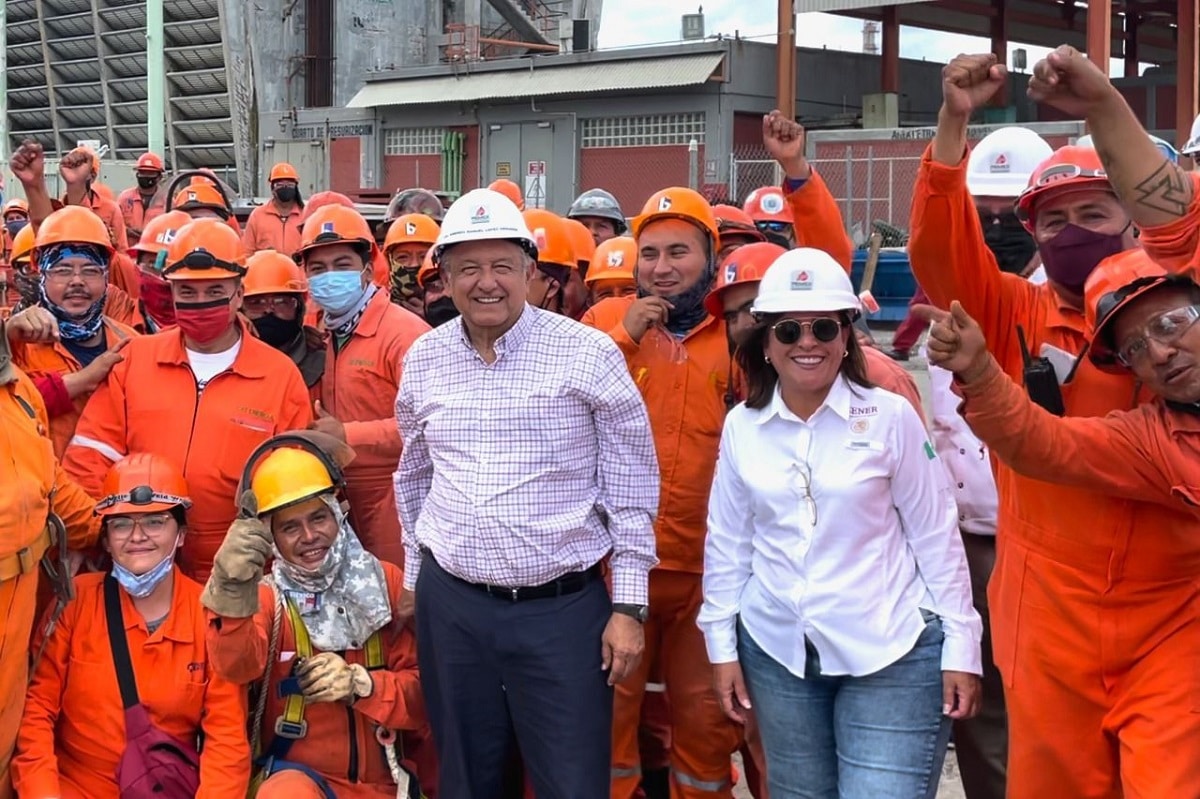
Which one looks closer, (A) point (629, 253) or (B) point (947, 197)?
(B) point (947, 197)

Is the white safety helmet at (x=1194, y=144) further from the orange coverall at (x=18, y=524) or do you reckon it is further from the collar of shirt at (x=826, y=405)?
the orange coverall at (x=18, y=524)

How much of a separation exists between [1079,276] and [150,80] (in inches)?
690

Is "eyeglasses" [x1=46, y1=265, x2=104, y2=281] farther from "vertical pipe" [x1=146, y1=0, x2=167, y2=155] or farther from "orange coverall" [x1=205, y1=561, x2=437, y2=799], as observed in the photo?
"vertical pipe" [x1=146, y1=0, x2=167, y2=155]

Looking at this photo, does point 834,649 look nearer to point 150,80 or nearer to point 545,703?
point 545,703

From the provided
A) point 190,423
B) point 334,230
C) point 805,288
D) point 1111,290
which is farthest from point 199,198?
point 1111,290

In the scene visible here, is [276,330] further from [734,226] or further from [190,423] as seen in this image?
[734,226]

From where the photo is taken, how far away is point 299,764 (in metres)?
4.25

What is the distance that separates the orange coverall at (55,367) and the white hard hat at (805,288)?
2769 millimetres

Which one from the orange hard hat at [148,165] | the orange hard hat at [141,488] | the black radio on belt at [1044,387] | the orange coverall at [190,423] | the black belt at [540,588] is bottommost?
the black belt at [540,588]

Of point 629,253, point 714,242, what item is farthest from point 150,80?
point 714,242

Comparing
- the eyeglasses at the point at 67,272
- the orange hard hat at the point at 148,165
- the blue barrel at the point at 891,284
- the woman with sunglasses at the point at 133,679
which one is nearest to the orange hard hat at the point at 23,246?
the eyeglasses at the point at 67,272

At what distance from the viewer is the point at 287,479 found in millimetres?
4246

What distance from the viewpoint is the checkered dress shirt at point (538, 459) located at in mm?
3770

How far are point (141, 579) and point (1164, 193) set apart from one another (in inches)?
136
